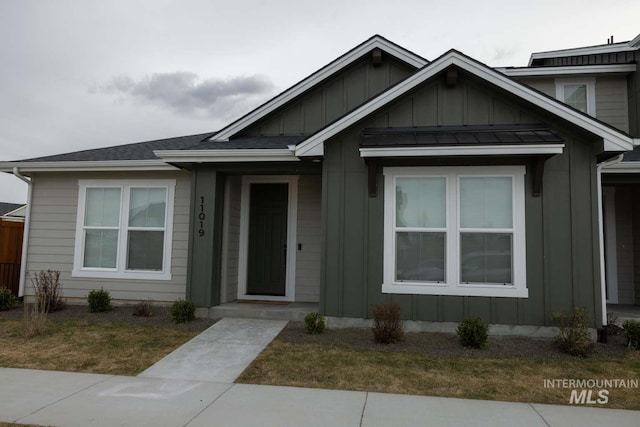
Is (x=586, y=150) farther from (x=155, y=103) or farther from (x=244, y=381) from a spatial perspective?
(x=155, y=103)

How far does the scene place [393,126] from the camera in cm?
729

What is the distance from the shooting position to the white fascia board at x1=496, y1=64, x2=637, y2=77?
973cm

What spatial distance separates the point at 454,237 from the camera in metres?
6.73

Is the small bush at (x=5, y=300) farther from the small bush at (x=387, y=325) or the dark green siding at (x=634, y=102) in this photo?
the dark green siding at (x=634, y=102)

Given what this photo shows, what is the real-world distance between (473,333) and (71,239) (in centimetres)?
819

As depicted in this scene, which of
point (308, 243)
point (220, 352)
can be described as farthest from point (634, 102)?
point (220, 352)

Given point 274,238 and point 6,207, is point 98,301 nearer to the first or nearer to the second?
point 274,238

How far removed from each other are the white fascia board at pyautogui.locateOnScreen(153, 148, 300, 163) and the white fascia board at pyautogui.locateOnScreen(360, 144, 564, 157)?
5.48 ft

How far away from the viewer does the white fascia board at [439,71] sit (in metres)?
6.39

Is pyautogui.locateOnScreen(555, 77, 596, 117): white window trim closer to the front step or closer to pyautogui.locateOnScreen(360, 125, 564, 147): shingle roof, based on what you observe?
pyautogui.locateOnScreen(360, 125, 564, 147): shingle roof

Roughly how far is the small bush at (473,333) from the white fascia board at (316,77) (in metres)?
5.63

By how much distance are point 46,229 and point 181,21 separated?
6738mm

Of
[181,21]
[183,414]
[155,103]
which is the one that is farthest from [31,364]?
[155,103]

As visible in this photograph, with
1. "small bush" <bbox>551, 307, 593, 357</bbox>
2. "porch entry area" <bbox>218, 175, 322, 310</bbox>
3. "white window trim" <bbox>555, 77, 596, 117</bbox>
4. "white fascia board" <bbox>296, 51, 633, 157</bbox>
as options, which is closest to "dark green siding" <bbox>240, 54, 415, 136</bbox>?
"porch entry area" <bbox>218, 175, 322, 310</bbox>
